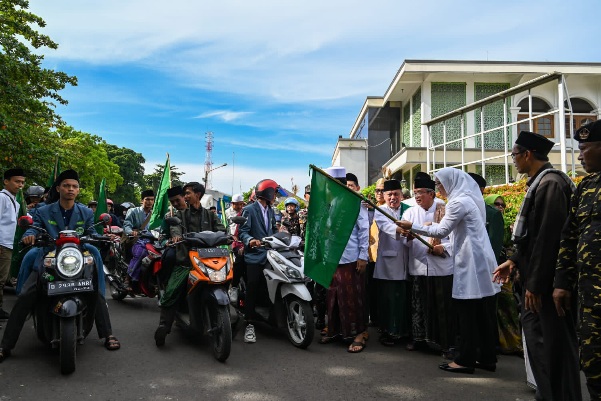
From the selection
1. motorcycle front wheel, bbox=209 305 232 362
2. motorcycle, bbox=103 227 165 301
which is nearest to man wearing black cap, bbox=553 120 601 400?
motorcycle front wheel, bbox=209 305 232 362

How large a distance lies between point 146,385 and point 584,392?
3755 millimetres

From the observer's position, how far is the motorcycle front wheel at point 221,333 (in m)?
4.68

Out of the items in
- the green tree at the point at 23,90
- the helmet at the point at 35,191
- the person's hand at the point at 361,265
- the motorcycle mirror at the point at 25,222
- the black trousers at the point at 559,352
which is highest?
the green tree at the point at 23,90

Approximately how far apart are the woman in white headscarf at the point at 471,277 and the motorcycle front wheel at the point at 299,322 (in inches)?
55.3

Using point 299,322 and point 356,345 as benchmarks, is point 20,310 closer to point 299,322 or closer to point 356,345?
point 299,322

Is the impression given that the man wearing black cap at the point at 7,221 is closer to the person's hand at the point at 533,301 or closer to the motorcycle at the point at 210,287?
the motorcycle at the point at 210,287

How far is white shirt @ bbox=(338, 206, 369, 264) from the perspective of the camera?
5578mm

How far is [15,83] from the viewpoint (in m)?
11.9

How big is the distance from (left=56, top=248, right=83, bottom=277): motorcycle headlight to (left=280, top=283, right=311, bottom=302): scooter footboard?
216 centimetres

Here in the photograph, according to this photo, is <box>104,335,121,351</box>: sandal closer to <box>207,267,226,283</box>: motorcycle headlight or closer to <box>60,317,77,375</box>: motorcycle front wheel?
<box>60,317,77,375</box>: motorcycle front wheel

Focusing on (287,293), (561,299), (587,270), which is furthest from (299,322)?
(587,270)

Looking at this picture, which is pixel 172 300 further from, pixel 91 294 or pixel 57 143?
pixel 57 143

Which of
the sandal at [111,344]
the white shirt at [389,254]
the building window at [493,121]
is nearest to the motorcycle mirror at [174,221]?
the sandal at [111,344]

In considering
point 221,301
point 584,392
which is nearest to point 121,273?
point 221,301
